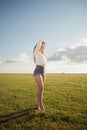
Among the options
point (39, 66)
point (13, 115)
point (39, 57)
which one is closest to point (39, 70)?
point (39, 66)

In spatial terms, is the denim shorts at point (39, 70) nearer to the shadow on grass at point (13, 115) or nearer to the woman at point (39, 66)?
the woman at point (39, 66)

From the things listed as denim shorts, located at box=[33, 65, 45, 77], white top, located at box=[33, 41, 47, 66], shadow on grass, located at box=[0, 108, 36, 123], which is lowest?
shadow on grass, located at box=[0, 108, 36, 123]

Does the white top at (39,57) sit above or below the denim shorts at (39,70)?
above

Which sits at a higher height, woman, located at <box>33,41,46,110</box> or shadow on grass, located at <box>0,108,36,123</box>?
woman, located at <box>33,41,46,110</box>

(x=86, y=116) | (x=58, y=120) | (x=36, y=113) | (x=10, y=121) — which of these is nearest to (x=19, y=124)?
(x=10, y=121)

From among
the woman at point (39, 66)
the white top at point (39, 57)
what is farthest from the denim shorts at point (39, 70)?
the white top at point (39, 57)

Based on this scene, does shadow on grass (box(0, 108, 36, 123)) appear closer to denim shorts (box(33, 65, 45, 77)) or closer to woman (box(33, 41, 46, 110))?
woman (box(33, 41, 46, 110))

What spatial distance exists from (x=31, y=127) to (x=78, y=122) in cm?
202

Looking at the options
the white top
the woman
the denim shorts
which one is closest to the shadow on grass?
the woman

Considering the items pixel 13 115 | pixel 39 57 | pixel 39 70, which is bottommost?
pixel 13 115

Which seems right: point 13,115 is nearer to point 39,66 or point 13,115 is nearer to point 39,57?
point 39,66

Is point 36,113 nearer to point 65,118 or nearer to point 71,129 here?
point 65,118

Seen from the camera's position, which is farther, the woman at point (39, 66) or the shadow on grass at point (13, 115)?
the woman at point (39, 66)

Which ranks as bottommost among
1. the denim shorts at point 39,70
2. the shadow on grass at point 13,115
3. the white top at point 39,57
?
the shadow on grass at point 13,115
